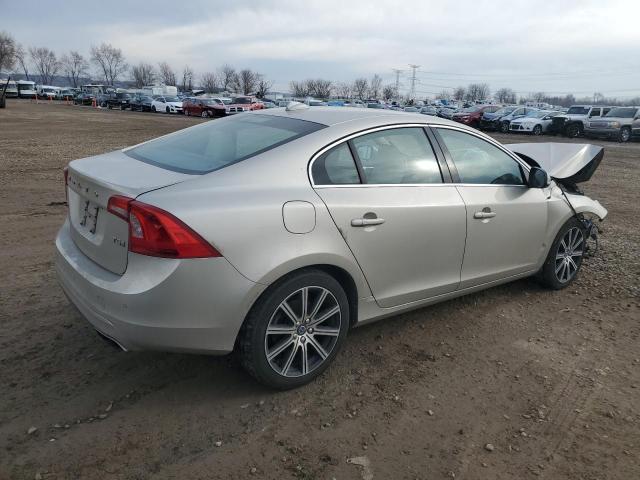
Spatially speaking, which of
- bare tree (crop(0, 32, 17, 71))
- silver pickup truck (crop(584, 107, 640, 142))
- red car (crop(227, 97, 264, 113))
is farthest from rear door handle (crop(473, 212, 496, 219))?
bare tree (crop(0, 32, 17, 71))

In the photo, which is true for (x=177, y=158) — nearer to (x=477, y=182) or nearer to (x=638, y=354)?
(x=477, y=182)

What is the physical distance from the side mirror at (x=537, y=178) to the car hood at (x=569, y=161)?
85 centimetres

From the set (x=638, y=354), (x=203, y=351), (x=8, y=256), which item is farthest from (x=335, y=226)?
(x=8, y=256)

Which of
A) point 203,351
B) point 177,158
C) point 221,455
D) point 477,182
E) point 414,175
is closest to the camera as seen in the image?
point 221,455

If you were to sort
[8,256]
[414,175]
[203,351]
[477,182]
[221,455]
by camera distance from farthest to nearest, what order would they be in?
[8,256] < [477,182] < [414,175] < [203,351] < [221,455]

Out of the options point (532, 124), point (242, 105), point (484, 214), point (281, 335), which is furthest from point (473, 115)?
point (281, 335)

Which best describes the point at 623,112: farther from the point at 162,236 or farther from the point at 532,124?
the point at 162,236

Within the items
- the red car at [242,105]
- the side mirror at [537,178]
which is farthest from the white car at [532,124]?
the side mirror at [537,178]

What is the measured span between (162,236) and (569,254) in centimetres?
374

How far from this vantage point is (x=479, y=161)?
397cm

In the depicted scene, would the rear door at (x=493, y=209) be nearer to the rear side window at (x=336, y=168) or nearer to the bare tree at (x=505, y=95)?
the rear side window at (x=336, y=168)

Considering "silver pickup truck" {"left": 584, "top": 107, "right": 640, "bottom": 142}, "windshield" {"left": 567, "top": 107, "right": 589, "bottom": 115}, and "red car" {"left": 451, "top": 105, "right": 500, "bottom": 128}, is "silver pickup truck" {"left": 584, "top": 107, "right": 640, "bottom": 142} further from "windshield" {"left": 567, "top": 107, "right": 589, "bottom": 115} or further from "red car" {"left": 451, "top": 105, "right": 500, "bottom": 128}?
"red car" {"left": 451, "top": 105, "right": 500, "bottom": 128}

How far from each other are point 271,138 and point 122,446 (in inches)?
75.1

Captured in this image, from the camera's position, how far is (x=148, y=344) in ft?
8.72
